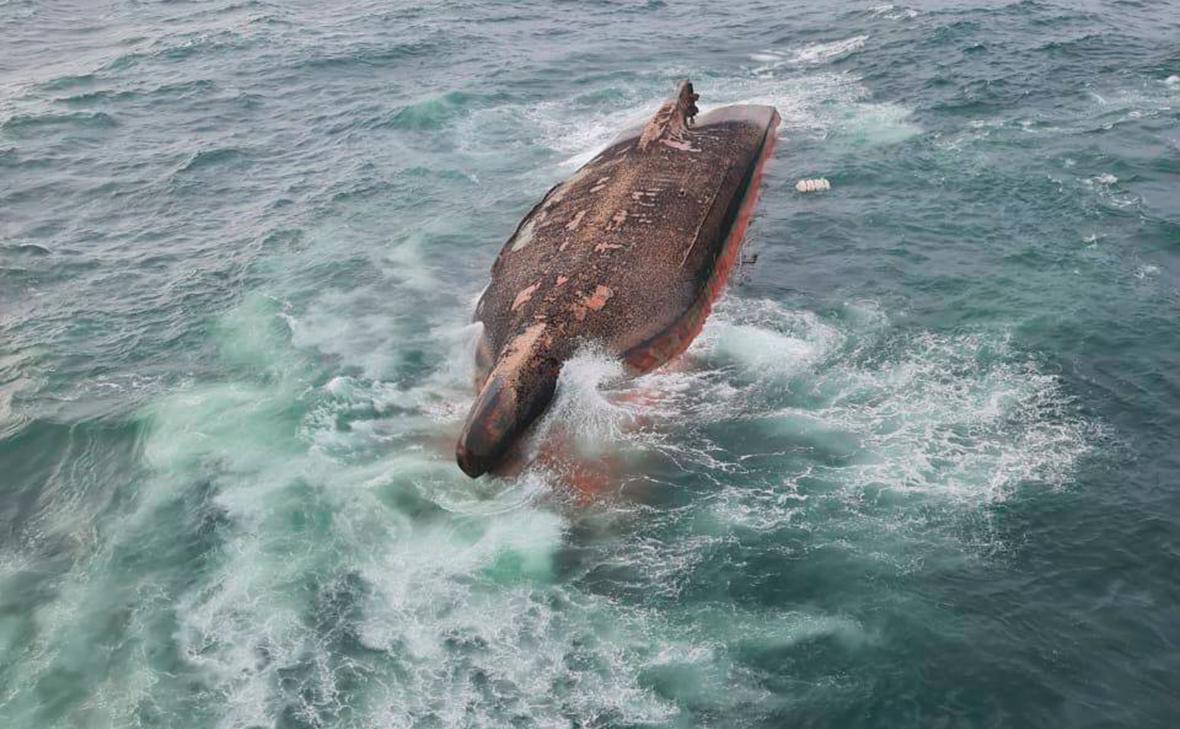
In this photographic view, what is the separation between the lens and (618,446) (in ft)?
73.4

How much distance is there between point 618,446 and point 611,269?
6.36m

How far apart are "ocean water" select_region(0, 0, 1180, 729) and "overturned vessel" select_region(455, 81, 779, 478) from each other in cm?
95

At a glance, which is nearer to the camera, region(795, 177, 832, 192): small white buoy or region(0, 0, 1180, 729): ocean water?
region(0, 0, 1180, 729): ocean water

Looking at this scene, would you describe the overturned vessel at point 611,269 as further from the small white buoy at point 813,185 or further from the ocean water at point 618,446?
the small white buoy at point 813,185

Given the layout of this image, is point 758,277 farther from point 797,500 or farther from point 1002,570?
point 1002,570

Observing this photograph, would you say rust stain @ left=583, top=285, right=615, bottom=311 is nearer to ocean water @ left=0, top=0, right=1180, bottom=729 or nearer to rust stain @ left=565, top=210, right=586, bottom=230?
ocean water @ left=0, top=0, right=1180, bottom=729

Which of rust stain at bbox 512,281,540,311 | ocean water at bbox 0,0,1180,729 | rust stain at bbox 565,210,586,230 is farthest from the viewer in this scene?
rust stain at bbox 565,210,586,230

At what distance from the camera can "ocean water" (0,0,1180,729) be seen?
17.0 m

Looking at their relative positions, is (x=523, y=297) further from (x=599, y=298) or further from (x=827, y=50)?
(x=827, y=50)

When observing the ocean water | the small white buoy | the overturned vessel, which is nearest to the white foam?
the ocean water

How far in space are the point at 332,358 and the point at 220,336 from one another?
456 centimetres

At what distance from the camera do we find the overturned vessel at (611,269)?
22875 millimetres

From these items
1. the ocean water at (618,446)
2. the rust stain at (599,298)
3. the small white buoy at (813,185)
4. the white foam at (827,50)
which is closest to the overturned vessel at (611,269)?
the rust stain at (599,298)

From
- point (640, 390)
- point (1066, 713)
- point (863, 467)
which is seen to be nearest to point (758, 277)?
point (640, 390)
